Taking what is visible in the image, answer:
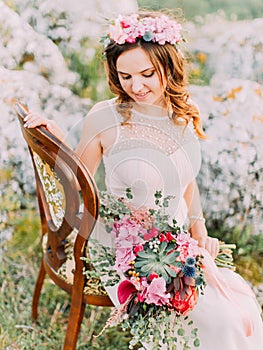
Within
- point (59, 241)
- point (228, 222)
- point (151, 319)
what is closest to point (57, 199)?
point (59, 241)

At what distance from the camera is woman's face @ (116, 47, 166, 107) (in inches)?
64.6

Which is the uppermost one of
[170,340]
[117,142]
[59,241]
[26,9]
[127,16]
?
[26,9]

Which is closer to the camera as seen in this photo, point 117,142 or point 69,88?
→ point 117,142

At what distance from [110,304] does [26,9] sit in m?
1.63

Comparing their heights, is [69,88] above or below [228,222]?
above

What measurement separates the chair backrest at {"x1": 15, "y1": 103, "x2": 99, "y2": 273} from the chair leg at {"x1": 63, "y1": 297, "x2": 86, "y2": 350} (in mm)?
155

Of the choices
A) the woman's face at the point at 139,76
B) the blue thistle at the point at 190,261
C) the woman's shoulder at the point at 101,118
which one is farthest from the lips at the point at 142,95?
the blue thistle at the point at 190,261

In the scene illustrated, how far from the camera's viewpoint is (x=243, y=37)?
2785 mm

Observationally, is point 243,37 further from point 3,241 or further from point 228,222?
point 3,241

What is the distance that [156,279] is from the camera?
1496mm

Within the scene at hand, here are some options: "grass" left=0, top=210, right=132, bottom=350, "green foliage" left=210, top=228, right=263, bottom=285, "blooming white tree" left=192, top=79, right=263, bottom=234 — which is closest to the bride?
"grass" left=0, top=210, right=132, bottom=350

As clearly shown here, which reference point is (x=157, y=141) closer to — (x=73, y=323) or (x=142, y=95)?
(x=142, y=95)

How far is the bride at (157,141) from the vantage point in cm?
164

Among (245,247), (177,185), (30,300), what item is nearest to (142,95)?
(177,185)
